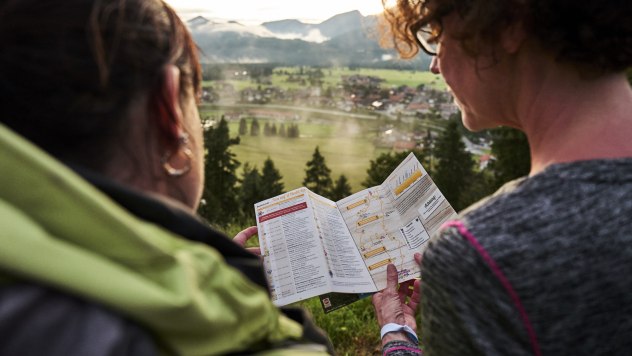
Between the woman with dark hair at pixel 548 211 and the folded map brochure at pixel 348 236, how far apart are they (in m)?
0.71

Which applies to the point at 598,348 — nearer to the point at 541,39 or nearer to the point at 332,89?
the point at 541,39

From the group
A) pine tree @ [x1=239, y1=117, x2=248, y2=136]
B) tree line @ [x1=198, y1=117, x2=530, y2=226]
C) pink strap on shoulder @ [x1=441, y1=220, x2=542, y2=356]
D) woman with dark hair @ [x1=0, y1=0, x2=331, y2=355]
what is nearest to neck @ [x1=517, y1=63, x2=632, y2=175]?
pink strap on shoulder @ [x1=441, y1=220, x2=542, y2=356]

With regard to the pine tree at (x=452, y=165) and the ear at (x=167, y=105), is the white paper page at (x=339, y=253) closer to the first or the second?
the ear at (x=167, y=105)

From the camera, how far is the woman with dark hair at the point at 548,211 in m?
1.26

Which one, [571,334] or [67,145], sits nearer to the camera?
[67,145]

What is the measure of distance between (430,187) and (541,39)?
0.97 meters

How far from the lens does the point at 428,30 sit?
1.67 metres

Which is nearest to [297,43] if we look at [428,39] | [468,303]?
[428,39]

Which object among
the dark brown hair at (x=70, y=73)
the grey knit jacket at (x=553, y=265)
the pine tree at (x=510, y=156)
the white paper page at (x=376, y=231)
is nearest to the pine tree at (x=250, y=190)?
the pine tree at (x=510, y=156)

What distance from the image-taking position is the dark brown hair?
1.04 meters

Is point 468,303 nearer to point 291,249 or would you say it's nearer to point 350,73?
point 291,249

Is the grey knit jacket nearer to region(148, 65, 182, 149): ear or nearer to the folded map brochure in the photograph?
region(148, 65, 182, 149): ear

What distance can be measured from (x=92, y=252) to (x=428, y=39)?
1.12 m

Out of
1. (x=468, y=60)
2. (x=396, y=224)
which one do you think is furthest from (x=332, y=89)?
(x=468, y=60)
